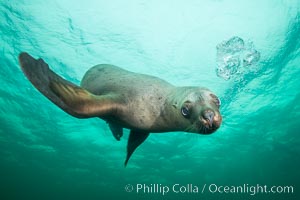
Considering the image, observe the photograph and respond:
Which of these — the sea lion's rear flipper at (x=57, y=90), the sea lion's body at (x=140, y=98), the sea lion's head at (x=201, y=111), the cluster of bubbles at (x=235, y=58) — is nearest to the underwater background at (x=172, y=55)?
the cluster of bubbles at (x=235, y=58)

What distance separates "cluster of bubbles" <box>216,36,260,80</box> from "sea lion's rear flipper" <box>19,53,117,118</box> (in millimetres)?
7903

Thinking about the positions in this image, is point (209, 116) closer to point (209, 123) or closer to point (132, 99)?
point (209, 123)

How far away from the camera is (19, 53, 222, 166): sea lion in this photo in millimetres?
2648

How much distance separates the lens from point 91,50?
395 inches

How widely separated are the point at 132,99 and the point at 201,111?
1.24m

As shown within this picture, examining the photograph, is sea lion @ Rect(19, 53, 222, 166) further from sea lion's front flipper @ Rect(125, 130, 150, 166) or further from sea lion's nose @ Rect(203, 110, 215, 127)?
sea lion's front flipper @ Rect(125, 130, 150, 166)

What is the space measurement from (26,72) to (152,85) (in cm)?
167

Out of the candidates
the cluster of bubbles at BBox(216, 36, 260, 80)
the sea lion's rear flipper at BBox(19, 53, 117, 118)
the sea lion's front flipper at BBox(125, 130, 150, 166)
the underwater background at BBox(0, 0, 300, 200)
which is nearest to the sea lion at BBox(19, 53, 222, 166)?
the sea lion's rear flipper at BBox(19, 53, 117, 118)

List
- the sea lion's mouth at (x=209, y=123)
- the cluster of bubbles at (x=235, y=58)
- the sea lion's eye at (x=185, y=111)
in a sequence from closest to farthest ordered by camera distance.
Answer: the sea lion's mouth at (x=209, y=123)
the sea lion's eye at (x=185, y=111)
the cluster of bubbles at (x=235, y=58)

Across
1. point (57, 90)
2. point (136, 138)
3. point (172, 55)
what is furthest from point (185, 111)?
point (172, 55)

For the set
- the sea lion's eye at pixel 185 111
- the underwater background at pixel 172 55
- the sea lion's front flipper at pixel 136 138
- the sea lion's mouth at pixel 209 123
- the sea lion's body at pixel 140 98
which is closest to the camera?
the sea lion's mouth at pixel 209 123

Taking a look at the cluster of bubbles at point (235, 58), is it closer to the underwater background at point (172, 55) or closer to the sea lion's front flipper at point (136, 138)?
the underwater background at point (172, 55)

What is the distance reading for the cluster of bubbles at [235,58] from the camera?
9.93 m

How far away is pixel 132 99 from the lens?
3.55 m
